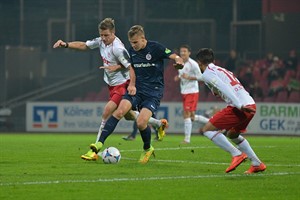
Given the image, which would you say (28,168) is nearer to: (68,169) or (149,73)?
(68,169)

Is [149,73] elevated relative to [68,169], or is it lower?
elevated

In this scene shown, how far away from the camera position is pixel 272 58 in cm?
3189

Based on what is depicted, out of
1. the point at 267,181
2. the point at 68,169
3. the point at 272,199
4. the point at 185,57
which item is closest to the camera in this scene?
the point at 272,199

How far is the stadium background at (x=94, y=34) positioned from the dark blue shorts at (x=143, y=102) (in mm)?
17373

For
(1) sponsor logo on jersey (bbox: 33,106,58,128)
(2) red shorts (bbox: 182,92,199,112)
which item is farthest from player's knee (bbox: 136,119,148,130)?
(1) sponsor logo on jersey (bbox: 33,106,58,128)

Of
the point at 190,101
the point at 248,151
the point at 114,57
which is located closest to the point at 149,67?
the point at 114,57

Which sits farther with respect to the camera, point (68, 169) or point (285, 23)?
point (285, 23)

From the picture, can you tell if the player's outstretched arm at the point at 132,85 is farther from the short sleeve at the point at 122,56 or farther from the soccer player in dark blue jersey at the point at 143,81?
the short sleeve at the point at 122,56

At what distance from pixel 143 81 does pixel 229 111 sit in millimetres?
2726

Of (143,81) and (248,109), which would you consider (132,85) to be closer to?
(143,81)

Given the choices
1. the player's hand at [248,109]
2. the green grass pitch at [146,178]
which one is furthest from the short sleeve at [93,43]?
the player's hand at [248,109]

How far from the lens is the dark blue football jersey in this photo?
1467cm

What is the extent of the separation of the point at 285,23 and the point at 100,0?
717 centimetres

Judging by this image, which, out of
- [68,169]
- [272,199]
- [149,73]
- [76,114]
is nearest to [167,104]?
[76,114]
